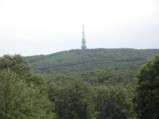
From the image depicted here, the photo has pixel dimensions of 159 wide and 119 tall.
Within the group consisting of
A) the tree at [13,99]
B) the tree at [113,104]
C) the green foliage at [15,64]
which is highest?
the green foliage at [15,64]

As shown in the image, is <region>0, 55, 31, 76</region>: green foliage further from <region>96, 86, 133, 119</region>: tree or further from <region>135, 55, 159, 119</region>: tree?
<region>96, 86, 133, 119</region>: tree

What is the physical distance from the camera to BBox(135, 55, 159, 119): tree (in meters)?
48.2

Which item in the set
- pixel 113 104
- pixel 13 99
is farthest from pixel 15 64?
pixel 113 104

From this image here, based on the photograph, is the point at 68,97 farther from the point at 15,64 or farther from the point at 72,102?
the point at 15,64

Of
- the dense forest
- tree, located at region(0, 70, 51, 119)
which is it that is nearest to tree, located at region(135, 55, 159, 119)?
the dense forest

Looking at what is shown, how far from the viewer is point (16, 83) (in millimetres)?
43875

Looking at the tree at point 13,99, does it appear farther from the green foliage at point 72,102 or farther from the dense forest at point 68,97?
the green foliage at point 72,102

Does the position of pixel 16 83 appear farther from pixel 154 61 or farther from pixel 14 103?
pixel 154 61

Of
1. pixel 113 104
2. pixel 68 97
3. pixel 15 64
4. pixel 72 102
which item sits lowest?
pixel 113 104

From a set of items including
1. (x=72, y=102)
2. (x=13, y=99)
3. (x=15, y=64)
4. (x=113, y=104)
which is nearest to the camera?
(x=13, y=99)

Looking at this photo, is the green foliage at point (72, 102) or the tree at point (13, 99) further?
the green foliage at point (72, 102)

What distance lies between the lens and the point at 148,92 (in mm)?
48656

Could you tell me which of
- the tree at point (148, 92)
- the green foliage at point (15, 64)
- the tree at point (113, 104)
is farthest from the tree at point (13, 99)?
the tree at point (113, 104)

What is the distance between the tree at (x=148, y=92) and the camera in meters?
48.2
